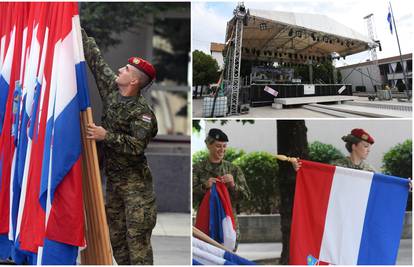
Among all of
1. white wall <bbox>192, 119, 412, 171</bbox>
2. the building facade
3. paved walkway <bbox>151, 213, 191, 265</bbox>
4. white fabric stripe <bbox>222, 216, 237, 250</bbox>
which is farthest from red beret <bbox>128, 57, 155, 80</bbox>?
paved walkway <bbox>151, 213, 191, 265</bbox>

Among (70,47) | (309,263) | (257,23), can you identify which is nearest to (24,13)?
(70,47)

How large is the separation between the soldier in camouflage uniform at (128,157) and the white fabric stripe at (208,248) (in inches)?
13.5

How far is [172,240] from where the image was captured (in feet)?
22.9

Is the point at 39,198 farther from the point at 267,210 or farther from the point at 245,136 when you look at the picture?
the point at 267,210

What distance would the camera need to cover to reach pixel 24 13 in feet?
13.6

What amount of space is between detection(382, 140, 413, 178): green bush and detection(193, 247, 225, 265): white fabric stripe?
178 cm

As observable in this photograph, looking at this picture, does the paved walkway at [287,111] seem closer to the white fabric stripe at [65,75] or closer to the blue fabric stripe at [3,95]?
the white fabric stripe at [65,75]

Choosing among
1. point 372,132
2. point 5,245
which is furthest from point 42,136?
point 372,132

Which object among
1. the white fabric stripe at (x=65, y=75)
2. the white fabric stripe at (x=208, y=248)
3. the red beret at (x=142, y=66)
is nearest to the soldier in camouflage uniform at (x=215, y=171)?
the white fabric stripe at (x=208, y=248)

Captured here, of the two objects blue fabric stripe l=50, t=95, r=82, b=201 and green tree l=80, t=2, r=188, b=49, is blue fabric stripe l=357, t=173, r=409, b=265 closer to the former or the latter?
blue fabric stripe l=50, t=95, r=82, b=201

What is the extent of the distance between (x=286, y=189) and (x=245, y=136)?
2.13ft

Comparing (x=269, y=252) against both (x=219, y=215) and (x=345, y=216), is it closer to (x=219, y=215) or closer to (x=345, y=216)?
(x=219, y=215)

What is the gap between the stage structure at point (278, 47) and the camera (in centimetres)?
414

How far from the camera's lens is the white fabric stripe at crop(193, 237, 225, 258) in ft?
12.5
